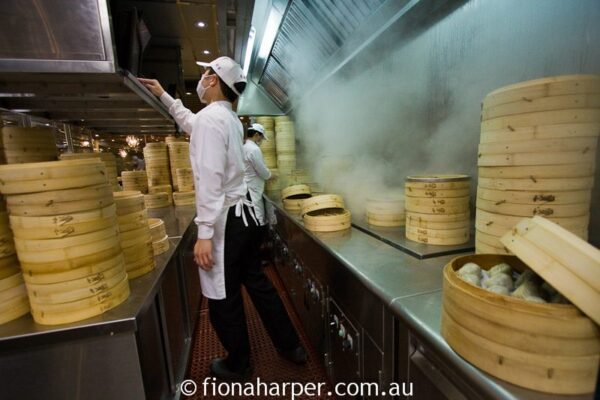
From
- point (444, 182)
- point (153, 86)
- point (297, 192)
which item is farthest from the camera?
point (297, 192)

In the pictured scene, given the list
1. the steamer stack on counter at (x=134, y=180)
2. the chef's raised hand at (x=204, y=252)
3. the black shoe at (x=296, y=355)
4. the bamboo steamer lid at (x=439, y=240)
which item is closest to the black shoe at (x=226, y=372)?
the black shoe at (x=296, y=355)

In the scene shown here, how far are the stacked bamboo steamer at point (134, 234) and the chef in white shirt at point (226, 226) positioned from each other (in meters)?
0.27

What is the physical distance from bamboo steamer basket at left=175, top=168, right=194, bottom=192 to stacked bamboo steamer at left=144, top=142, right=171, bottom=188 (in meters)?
0.16

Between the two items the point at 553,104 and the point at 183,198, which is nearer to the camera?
the point at 553,104

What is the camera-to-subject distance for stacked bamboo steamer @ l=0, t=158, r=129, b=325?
93 centimetres

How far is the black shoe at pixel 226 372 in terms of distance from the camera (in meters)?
1.99

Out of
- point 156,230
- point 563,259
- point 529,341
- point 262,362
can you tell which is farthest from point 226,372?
point 563,259

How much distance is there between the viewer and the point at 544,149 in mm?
941

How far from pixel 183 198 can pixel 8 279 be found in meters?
2.46

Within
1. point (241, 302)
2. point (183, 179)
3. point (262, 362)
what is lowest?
point (262, 362)

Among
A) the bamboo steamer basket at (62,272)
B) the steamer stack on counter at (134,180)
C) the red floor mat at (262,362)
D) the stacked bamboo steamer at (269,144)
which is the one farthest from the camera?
the stacked bamboo steamer at (269,144)

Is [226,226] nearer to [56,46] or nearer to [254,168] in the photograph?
[56,46]

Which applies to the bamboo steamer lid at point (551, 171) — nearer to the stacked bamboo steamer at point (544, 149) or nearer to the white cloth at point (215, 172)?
the stacked bamboo steamer at point (544, 149)

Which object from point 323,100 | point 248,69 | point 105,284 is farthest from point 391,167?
point 248,69
